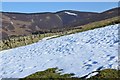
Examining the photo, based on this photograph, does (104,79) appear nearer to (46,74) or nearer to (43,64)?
(46,74)

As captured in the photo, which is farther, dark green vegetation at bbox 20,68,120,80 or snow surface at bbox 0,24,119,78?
snow surface at bbox 0,24,119,78

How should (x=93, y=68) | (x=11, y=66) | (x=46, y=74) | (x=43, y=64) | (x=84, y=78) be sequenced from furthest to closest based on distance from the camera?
(x=11, y=66)
(x=43, y=64)
(x=46, y=74)
(x=93, y=68)
(x=84, y=78)

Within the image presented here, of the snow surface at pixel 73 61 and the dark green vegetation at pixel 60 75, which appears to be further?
the snow surface at pixel 73 61

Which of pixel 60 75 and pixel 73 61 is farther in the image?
pixel 73 61

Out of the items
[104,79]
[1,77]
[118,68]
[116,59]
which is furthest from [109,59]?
[1,77]

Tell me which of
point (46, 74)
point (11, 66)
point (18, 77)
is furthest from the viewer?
point (11, 66)

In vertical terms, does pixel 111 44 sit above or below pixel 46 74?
above

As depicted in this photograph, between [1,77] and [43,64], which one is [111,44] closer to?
[43,64]

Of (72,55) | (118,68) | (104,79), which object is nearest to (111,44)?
(72,55)

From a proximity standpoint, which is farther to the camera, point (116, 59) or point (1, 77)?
point (1, 77)

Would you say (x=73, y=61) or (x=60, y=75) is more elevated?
(x=73, y=61)
